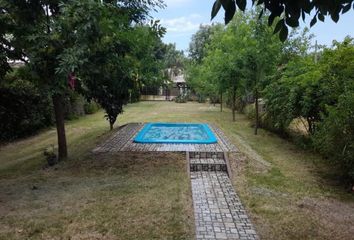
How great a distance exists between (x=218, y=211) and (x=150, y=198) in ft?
4.22

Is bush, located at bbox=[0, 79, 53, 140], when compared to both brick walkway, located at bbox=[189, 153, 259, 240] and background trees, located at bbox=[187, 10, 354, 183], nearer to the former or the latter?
brick walkway, located at bbox=[189, 153, 259, 240]

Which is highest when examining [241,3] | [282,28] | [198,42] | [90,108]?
[198,42]

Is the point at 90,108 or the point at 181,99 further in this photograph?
the point at 181,99

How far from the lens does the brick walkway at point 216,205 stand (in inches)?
199

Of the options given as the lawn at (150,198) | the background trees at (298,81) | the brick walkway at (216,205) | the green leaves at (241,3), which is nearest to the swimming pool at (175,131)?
the background trees at (298,81)

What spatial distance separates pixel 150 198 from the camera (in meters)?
6.45

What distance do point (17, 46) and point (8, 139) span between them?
7.87 m

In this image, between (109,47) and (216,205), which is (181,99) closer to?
(109,47)

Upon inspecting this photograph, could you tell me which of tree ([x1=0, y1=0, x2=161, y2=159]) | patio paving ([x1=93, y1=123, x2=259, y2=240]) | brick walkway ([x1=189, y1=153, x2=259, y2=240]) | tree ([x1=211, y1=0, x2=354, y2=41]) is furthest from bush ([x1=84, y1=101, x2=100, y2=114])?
tree ([x1=211, y1=0, x2=354, y2=41])

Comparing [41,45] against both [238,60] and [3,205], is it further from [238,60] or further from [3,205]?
[238,60]

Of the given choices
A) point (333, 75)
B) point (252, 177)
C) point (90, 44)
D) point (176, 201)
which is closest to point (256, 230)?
point (176, 201)

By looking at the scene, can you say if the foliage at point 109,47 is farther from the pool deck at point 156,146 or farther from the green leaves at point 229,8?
the green leaves at point 229,8

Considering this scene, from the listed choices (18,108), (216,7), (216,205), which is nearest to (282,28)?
(216,7)

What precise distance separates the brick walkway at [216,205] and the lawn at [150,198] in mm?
167
